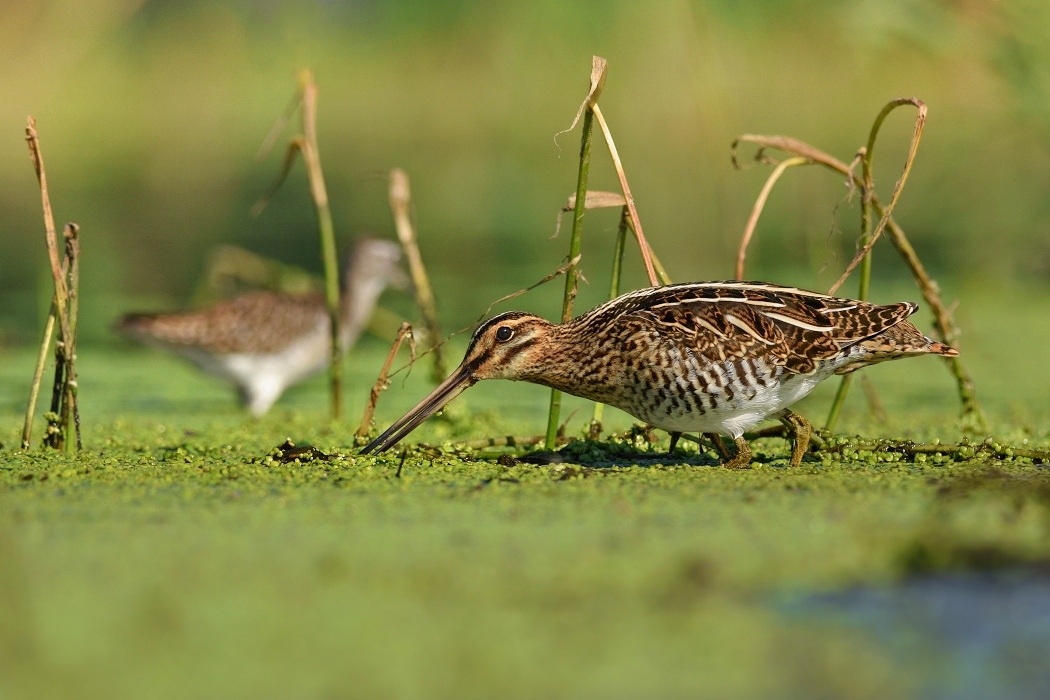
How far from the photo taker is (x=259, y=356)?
8094mm

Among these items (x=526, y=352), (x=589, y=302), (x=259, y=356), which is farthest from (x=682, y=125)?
(x=526, y=352)

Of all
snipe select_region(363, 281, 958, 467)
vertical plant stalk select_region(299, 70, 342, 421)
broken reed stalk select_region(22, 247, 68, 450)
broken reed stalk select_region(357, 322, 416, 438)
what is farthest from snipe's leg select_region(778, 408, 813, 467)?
broken reed stalk select_region(22, 247, 68, 450)

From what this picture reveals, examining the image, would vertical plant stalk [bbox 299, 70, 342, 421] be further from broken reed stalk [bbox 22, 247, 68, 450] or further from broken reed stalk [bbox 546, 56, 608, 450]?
broken reed stalk [bbox 546, 56, 608, 450]

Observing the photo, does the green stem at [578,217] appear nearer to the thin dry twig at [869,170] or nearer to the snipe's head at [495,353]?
the snipe's head at [495,353]

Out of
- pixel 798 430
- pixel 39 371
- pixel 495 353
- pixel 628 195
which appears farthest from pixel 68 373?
pixel 798 430

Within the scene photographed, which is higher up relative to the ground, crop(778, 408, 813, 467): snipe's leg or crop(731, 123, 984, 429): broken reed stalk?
crop(731, 123, 984, 429): broken reed stalk

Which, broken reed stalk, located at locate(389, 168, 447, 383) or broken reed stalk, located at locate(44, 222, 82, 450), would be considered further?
broken reed stalk, located at locate(389, 168, 447, 383)

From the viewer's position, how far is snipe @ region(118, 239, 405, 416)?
8109mm

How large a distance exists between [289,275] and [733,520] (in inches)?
206

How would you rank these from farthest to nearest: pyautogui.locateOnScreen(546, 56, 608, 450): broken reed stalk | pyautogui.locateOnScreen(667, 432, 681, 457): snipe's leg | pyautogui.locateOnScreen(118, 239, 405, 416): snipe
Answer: pyautogui.locateOnScreen(118, 239, 405, 416): snipe, pyautogui.locateOnScreen(667, 432, 681, 457): snipe's leg, pyautogui.locateOnScreen(546, 56, 608, 450): broken reed stalk

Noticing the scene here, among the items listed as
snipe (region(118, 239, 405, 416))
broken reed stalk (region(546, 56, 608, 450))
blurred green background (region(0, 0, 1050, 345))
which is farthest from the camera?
blurred green background (region(0, 0, 1050, 345))

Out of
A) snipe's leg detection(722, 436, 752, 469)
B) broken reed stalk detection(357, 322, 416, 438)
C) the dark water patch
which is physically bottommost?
the dark water patch

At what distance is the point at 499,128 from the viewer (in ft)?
74.4

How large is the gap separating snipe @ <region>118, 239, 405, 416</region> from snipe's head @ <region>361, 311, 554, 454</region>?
9.58 ft
